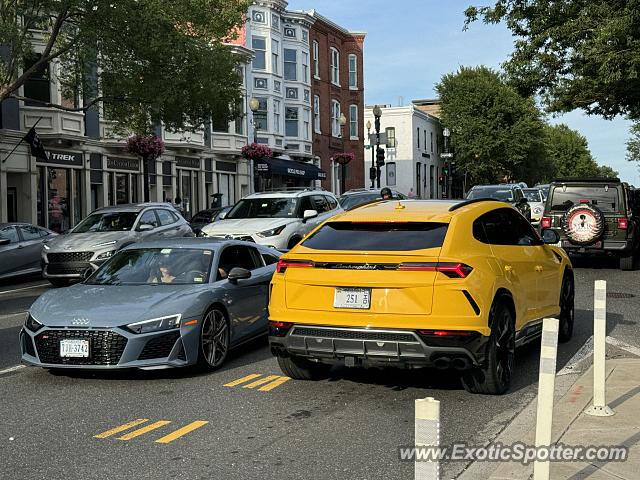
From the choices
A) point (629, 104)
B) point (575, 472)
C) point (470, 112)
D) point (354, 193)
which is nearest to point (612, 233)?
point (354, 193)

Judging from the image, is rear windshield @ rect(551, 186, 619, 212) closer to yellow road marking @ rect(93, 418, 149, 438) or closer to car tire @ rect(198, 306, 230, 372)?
car tire @ rect(198, 306, 230, 372)

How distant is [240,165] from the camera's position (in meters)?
44.6

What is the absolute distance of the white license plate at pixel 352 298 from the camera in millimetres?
6375

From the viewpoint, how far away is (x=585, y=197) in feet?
56.3

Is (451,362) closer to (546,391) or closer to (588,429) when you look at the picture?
(588,429)

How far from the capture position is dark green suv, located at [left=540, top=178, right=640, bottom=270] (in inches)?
639

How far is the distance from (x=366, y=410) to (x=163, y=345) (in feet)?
6.79

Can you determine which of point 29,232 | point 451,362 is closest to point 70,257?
point 29,232

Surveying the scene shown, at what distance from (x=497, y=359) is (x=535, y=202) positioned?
27.5 metres

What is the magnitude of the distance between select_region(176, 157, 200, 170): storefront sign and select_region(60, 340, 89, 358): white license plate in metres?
32.0

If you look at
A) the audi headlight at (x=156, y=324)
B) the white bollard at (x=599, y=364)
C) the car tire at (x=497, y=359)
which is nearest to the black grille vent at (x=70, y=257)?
the audi headlight at (x=156, y=324)

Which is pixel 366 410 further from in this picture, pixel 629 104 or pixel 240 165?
pixel 240 165

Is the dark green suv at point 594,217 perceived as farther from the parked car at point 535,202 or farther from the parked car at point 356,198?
the parked car at point 535,202

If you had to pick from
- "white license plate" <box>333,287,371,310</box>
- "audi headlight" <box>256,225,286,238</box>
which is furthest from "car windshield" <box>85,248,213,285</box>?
"audi headlight" <box>256,225,286,238</box>
